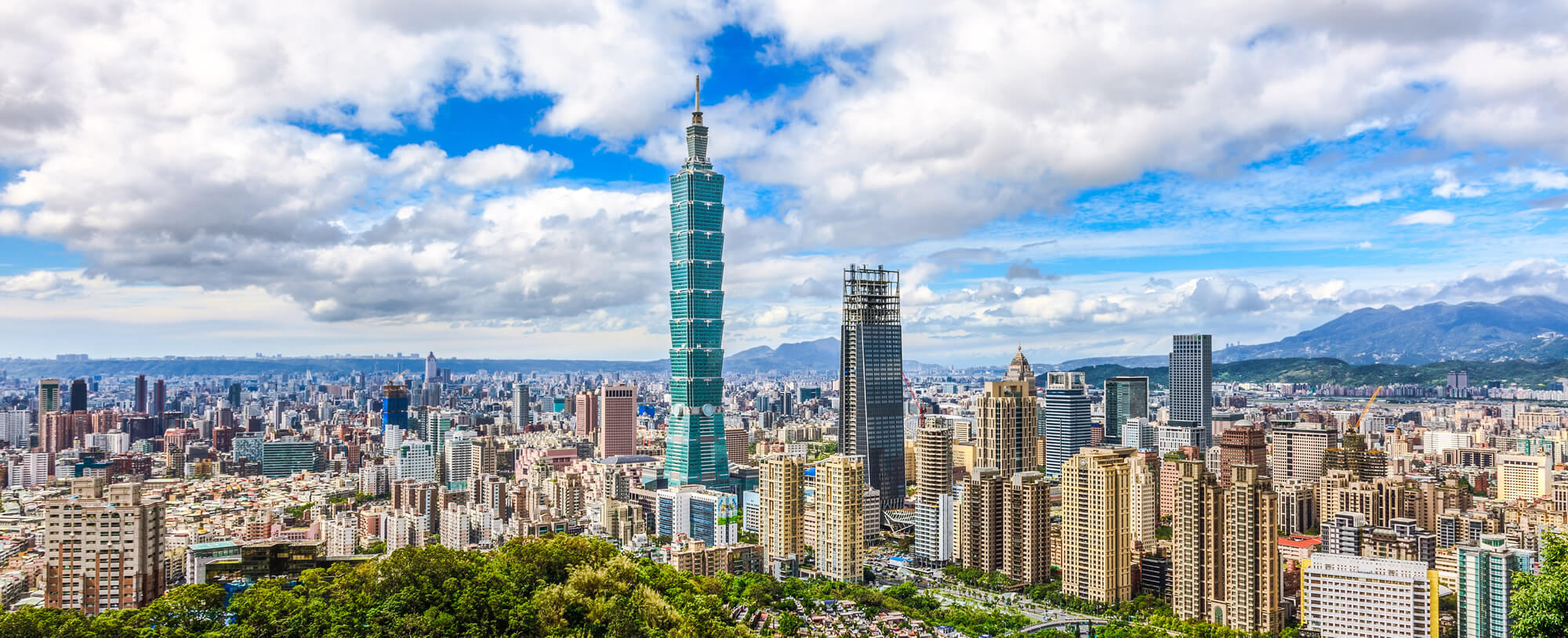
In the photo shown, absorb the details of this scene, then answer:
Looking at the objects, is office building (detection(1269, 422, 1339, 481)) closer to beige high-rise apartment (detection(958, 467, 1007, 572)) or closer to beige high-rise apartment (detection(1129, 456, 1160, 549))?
beige high-rise apartment (detection(1129, 456, 1160, 549))

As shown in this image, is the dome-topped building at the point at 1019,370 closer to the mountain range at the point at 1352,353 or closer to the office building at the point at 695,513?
the office building at the point at 695,513

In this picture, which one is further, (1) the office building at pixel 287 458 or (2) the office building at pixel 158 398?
(2) the office building at pixel 158 398

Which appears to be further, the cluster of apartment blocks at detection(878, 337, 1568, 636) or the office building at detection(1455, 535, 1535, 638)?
the cluster of apartment blocks at detection(878, 337, 1568, 636)

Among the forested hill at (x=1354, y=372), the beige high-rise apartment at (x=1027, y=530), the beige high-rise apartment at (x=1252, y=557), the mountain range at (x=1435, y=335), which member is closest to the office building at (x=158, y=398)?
the beige high-rise apartment at (x=1027, y=530)

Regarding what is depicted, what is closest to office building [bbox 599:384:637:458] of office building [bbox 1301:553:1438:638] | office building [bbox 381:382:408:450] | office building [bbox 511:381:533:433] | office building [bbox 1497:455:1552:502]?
office building [bbox 381:382:408:450]

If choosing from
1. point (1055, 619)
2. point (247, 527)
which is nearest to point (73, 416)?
point (247, 527)

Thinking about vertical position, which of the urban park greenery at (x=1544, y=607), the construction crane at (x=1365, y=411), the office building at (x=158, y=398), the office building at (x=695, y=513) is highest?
the urban park greenery at (x=1544, y=607)

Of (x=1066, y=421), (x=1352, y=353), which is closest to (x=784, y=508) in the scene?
(x=1066, y=421)
